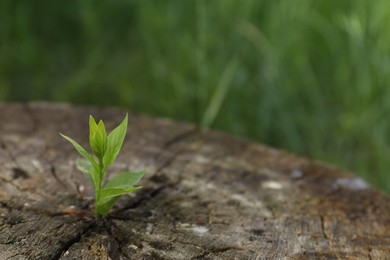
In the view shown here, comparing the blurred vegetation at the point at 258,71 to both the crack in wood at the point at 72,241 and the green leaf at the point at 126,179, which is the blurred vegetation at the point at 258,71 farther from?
the crack in wood at the point at 72,241

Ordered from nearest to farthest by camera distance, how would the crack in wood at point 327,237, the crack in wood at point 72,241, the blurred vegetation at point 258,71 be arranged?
the crack in wood at point 72,241
the crack in wood at point 327,237
the blurred vegetation at point 258,71

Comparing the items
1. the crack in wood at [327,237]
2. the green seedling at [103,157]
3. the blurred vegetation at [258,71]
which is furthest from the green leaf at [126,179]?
the blurred vegetation at [258,71]

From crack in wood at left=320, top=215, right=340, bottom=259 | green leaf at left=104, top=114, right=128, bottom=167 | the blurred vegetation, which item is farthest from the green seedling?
the blurred vegetation

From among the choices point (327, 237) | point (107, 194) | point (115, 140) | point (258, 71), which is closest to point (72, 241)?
point (107, 194)

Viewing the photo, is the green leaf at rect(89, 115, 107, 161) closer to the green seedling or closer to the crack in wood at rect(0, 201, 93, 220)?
the green seedling

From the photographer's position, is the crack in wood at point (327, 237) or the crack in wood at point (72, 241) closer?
the crack in wood at point (72, 241)

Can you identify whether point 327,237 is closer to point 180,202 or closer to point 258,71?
point 180,202

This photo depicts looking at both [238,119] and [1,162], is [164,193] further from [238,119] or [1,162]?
[238,119]
